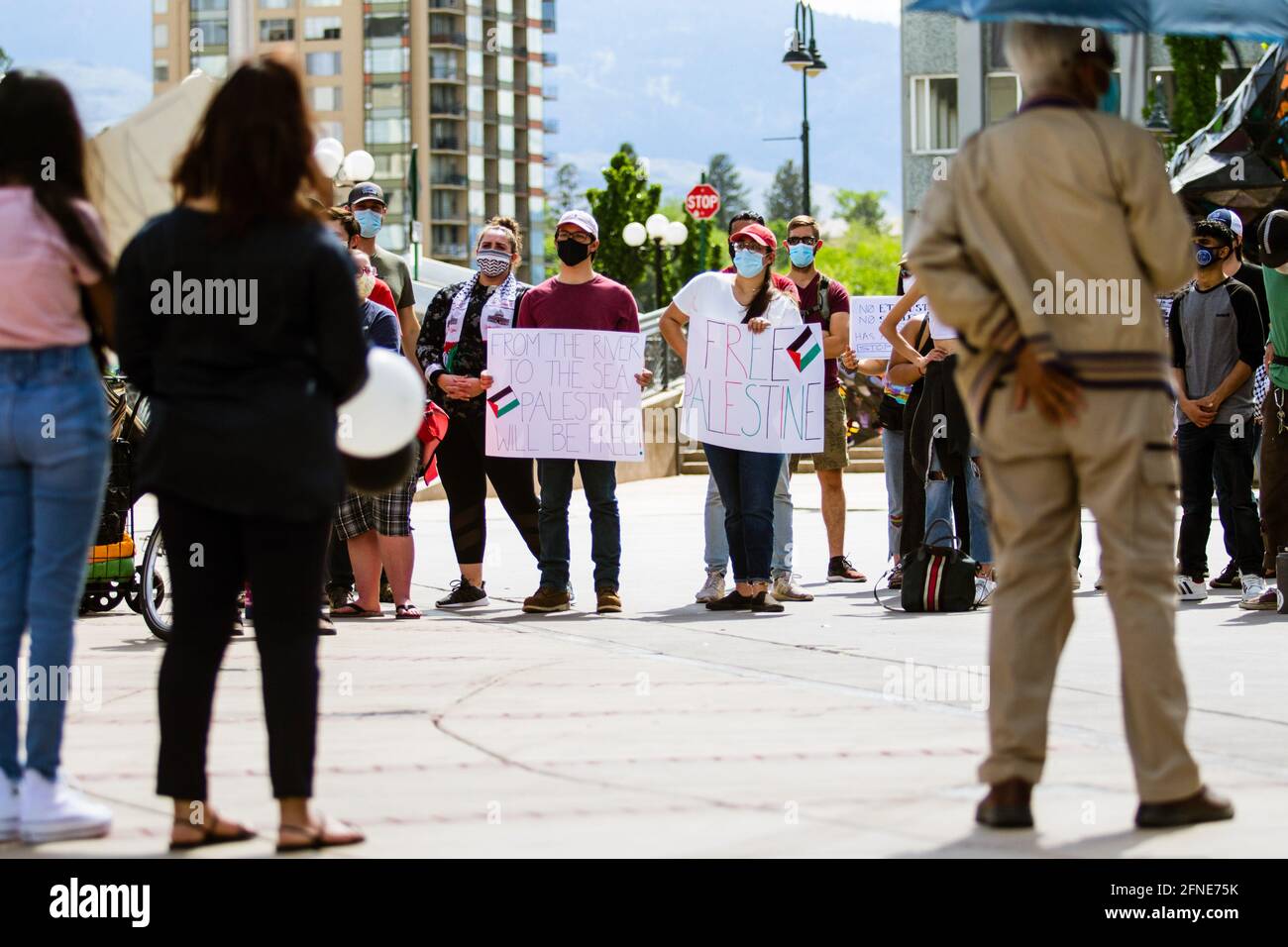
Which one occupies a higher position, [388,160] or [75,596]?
[388,160]

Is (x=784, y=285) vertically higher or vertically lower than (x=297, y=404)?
higher

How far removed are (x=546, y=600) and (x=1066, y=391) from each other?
609 cm

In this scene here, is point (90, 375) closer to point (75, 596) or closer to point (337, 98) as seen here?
point (75, 596)

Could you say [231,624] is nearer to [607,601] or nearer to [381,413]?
[381,413]

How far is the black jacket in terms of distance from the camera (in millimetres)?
4613

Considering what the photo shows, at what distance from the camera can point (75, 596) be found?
5066 millimetres

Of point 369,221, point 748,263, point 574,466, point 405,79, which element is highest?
point 405,79

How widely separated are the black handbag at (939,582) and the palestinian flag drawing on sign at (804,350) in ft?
4.57

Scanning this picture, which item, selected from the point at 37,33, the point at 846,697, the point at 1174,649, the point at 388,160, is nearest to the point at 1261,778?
the point at 1174,649

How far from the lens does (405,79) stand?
137 m

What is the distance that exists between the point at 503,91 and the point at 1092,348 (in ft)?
467

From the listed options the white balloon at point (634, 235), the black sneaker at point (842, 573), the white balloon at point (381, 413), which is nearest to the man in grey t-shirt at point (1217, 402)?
the black sneaker at point (842, 573)

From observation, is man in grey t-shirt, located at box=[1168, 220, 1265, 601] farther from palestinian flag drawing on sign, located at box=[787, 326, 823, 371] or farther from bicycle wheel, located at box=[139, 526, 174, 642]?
bicycle wheel, located at box=[139, 526, 174, 642]

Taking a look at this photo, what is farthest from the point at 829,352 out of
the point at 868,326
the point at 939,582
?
the point at 868,326
